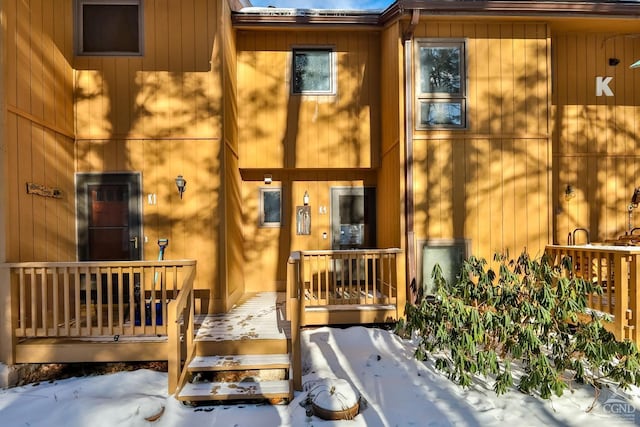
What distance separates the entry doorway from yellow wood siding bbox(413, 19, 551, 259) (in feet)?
4.29

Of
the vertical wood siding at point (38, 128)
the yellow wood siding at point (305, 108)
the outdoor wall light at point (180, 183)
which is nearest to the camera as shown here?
the vertical wood siding at point (38, 128)

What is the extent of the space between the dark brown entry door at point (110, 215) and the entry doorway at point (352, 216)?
10.9 ft

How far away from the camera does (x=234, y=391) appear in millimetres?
3416

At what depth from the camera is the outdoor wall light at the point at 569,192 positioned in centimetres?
610

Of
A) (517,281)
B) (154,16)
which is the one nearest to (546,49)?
(517,281)

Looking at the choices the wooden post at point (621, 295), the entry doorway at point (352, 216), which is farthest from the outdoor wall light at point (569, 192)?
the entry doorway at point (352, 216)

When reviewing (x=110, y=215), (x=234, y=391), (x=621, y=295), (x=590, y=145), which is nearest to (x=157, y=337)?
(x=234, y=391)

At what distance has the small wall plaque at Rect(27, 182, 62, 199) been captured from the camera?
4227mm

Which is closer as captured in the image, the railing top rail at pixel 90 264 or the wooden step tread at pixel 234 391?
the wooden step tread at pixel 234 391

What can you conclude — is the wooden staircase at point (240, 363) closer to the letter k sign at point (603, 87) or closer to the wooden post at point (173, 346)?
the wooden post at point (173, 346)

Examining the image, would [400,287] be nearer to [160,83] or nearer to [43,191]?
[160,83]

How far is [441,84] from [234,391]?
16.8 feet

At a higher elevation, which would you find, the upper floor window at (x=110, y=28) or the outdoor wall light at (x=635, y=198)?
the upper floor window at (x=110, y=28)

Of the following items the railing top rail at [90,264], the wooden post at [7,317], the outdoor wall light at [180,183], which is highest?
the outdoor wall light at [180,183]
